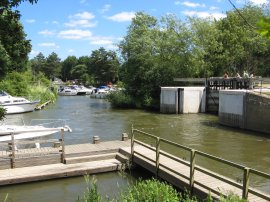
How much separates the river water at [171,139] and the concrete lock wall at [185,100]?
1665mm

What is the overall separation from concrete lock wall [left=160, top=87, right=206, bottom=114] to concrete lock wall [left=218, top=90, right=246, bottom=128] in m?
7.91

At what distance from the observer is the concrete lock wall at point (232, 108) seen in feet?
83.6

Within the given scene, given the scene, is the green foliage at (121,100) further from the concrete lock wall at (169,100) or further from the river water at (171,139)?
the river water at (171,139)

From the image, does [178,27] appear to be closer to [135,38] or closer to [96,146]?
[135,38]

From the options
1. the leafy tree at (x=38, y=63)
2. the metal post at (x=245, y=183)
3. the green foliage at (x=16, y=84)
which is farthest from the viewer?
the leafy tree at (x=38, y=63)

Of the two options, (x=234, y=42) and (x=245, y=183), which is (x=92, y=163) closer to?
(x=245, y=183)

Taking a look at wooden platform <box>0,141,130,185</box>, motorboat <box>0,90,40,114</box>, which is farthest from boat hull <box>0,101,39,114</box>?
wooden platform <box>0,141,130,185</box>

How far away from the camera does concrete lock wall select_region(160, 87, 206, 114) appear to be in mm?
35931

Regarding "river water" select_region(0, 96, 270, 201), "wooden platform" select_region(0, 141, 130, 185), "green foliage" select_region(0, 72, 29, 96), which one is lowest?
"river water" select_region(0, 96, 270, 201)

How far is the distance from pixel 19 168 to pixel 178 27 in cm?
3521

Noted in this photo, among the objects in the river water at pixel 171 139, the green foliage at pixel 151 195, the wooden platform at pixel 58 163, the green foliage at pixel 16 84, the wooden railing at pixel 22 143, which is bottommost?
the river water at pixel 171 139

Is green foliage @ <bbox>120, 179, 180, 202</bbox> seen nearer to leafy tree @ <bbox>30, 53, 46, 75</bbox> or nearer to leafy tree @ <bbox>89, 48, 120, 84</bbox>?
leafy tree @ <bbox>89, 48, 120, 84</bbox>

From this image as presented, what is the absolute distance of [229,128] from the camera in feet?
85.4

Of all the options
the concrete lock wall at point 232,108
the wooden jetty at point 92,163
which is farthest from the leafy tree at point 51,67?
the wooden jetty at point 92,163
